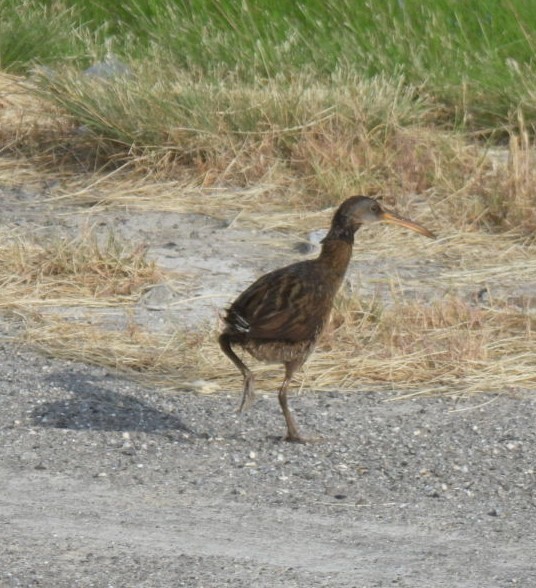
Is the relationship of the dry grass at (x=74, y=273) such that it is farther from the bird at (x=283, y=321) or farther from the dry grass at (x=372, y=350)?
the bird at (x=283, y=321)

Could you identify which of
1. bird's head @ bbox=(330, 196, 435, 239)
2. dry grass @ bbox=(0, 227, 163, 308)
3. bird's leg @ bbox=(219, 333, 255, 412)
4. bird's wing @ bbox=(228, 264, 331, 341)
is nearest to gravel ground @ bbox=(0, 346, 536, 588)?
bird's leg @ bbox=(219, 333, 255, 412)

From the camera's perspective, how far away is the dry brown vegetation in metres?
7.52

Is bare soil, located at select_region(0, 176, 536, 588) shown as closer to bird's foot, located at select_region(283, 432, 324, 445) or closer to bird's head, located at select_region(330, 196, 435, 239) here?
bird's foot, located at select_region(283, 432, 324, 445)

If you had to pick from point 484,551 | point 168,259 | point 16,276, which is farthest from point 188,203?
point 484,551

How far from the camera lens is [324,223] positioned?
32.7ft

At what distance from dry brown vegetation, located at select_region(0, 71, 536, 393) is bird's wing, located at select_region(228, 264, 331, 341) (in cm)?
76

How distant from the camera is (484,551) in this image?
527cm

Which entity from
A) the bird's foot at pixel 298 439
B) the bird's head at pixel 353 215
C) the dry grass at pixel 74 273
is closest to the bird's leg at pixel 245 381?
the bird's foot at pixel 298 439

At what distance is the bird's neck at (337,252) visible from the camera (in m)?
7.02

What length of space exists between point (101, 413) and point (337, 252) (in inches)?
50.6

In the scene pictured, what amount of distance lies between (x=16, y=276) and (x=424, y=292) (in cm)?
229

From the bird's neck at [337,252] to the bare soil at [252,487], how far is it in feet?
2.00

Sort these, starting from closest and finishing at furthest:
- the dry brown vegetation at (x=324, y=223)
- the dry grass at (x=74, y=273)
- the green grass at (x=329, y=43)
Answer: the dry brown vegetation at (x=324, y=223) → the dry grass at (x=74, y=273) → the green grass at (x=329, y=43)

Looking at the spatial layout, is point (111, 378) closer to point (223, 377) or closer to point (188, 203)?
point (223, 377)
